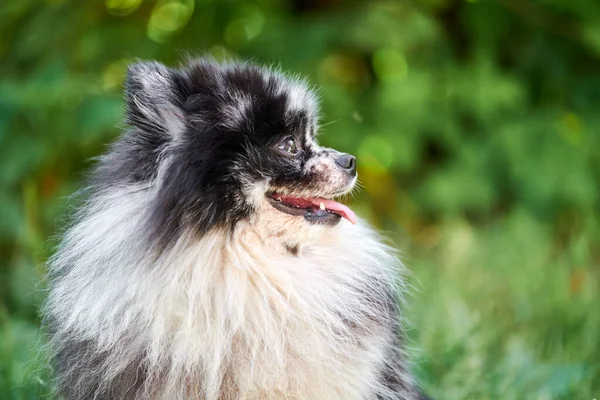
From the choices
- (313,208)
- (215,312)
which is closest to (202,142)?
(313,208)

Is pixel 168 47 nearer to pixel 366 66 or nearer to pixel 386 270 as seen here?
pixel 366 66

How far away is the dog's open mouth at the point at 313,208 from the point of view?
284cm

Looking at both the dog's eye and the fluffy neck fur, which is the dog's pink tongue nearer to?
the fluffy neck fur

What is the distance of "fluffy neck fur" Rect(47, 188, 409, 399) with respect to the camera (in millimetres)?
2656

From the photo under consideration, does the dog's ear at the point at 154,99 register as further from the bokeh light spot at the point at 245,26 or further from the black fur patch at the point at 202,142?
the bokeh light spot at the point at 245,26

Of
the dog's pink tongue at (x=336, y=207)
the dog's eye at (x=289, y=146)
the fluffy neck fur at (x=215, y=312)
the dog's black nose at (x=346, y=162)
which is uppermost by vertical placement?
the dog's black nose at (x=346, y=162)

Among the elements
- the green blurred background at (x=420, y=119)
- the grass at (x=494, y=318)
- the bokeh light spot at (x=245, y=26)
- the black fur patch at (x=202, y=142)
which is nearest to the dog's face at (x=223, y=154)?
the black fur patch at (x=202, y=142)

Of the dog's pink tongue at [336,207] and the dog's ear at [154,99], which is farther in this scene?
the dog's pink tongue at [336,207]

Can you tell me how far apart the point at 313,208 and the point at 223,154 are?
0.41 m

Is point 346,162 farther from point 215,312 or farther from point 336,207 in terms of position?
point 215,312

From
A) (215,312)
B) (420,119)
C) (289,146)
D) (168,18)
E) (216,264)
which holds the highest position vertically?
(420,119)

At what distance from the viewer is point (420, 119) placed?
6.45 meters

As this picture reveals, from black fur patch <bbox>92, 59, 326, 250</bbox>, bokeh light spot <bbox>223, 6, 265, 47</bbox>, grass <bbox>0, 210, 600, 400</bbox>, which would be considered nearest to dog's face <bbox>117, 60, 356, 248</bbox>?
black fur patch <bbox>92, 59, 326, 250</bbox>

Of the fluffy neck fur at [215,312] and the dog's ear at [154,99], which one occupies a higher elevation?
the dog's ear at [154,99]
